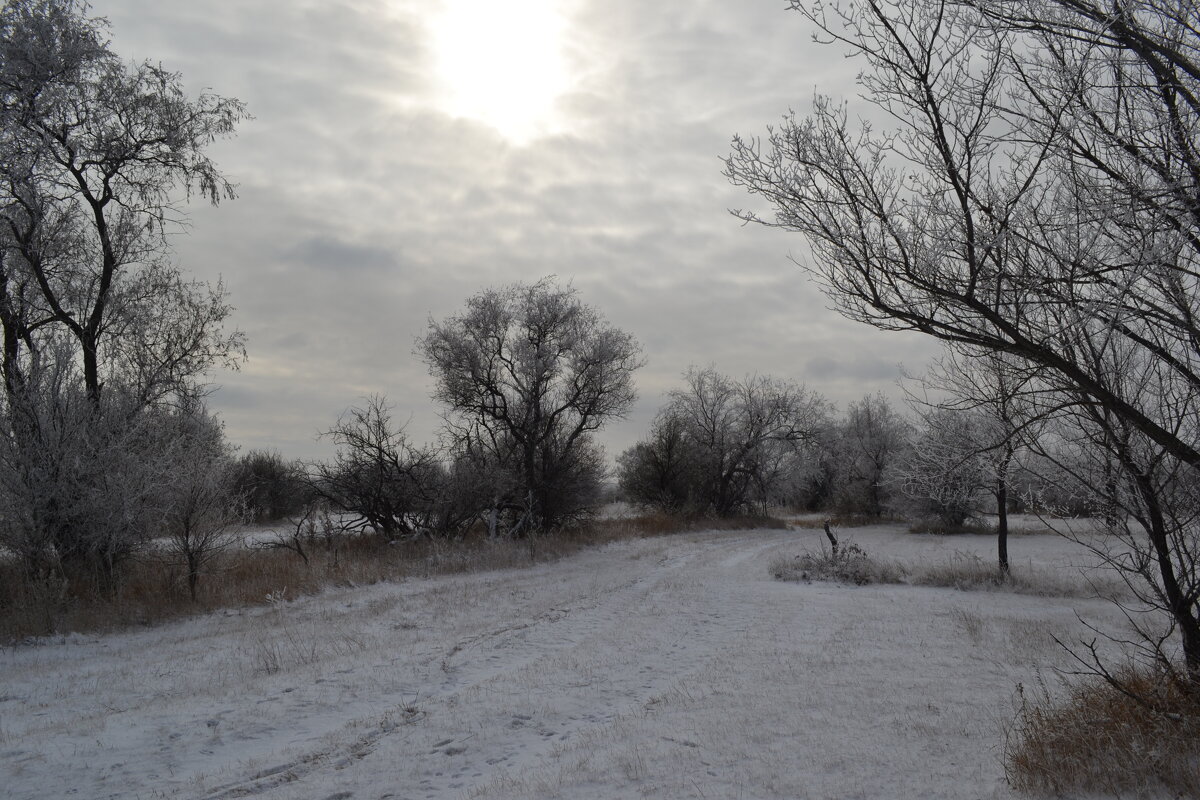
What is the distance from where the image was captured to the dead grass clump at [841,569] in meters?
17.6

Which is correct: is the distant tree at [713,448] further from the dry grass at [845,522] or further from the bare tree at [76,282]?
the bare tree at [76,282]

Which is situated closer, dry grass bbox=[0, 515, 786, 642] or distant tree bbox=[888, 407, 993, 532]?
distant tree bbox=[888, 407, 993, 532]

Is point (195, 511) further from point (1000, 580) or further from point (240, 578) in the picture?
point (1000, 580)

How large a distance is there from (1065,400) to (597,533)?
25089 millimetres

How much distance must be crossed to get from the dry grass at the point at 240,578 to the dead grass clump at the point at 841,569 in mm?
7724

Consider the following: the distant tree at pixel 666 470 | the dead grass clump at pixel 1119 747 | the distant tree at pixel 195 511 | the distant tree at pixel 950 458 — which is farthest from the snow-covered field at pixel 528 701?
the distant tree at pixel 666 470

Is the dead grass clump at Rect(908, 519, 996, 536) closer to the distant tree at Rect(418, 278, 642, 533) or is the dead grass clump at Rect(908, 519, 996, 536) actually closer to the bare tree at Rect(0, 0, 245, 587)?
the distant tree at Rect(418, 278, 642, 533)

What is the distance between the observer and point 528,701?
7188 mm

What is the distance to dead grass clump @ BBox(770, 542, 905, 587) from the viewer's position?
57.9ft

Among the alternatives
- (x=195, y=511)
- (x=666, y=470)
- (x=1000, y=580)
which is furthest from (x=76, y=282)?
(x=666, y=470)

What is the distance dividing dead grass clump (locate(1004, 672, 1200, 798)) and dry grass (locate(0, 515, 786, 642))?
12087mm

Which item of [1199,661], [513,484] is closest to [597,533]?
[513,484]

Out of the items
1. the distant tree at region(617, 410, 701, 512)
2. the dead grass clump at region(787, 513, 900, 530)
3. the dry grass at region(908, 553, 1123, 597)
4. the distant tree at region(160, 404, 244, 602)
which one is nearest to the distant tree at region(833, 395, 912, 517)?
the dead grass clump at region(787, 513, 900, 530)

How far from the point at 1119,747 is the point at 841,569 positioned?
13890 mm
